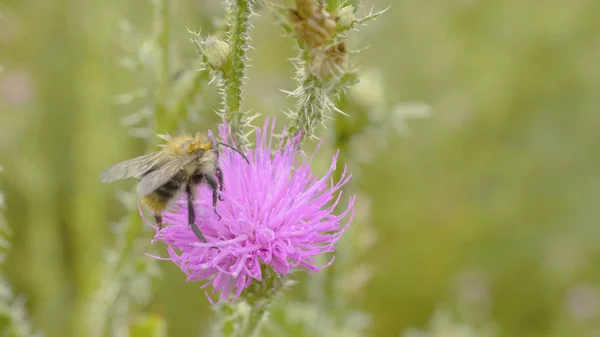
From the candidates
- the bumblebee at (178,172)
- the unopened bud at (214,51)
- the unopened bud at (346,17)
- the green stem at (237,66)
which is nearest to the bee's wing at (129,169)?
the bumblebee at (178,172)

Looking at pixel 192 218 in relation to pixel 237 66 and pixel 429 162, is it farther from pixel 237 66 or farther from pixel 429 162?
pixel 429 162

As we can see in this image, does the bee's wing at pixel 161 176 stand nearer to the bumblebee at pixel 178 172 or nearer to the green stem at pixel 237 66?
the bumblebee at pixel 178 172

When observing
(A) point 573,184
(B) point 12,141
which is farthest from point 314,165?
(A) point 573,184

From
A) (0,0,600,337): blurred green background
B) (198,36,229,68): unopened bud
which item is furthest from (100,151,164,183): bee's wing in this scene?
(0,0,600,337): blurred green background

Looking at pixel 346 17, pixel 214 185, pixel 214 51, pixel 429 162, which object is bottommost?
pixel 214 185

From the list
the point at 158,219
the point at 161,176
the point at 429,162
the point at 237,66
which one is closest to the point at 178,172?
the point at 161,176

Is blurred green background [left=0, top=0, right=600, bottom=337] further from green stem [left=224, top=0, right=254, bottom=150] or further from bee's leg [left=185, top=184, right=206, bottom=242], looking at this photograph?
bee's leg [left=185, top=184, right=206, bottom=242]
